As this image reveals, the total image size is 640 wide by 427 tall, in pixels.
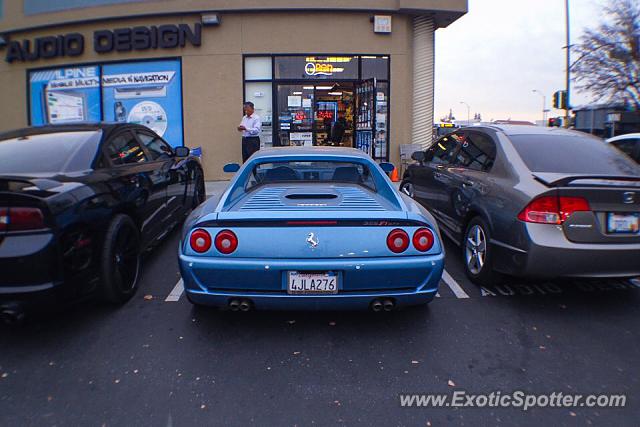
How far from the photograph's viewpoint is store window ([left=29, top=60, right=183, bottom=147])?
12266 millimetres

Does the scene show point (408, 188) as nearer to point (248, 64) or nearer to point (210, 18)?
point (248, 64)

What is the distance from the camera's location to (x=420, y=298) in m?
3.22

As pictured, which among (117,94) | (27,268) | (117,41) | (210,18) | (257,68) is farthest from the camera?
(117,94)

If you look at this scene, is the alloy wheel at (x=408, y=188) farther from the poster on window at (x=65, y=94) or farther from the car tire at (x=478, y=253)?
the poster on window at (x=65, y=94)

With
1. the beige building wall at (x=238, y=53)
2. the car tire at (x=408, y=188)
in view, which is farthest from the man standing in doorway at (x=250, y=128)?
the car tire at (x=408, y=188)

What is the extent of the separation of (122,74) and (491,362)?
40.6 ft

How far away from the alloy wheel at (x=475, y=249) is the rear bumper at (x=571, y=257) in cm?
62

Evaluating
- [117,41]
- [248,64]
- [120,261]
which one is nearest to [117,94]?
[117,41]

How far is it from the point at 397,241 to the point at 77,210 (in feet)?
7.39

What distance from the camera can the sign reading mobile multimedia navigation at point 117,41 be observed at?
11.8 m

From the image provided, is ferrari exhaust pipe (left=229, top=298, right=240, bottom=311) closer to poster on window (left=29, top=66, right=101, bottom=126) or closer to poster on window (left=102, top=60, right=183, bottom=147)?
poster on window (left=102, top=60, right=183, bottom=147)

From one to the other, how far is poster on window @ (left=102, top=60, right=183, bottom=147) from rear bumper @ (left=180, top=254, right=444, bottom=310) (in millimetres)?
9979

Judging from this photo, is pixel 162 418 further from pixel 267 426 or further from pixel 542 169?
pixel 542 169

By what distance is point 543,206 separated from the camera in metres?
3.69
